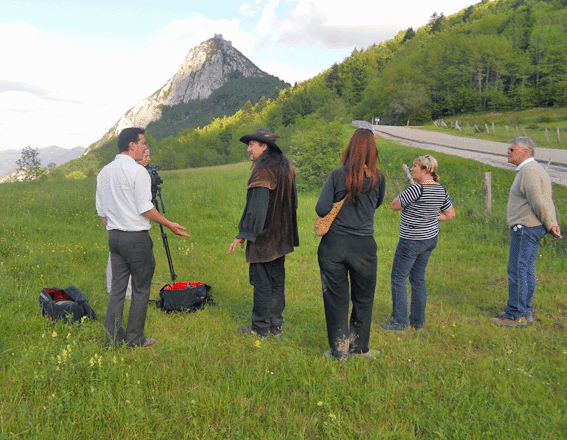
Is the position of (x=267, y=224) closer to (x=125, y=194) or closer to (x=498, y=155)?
→ (x=125, y=194)

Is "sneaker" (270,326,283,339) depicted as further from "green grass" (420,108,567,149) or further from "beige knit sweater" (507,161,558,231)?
"green grass" (420,108,567,149)

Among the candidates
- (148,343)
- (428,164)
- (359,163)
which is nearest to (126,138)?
(148,343)

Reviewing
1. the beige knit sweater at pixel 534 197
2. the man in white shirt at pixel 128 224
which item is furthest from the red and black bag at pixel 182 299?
the beige knit sweater at pixel 534 197

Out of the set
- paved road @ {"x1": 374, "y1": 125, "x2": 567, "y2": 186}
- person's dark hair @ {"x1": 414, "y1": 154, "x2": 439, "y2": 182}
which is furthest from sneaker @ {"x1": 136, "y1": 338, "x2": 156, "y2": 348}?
paved road @ {"x1": 374, "y1": 125, "x2": 567, "y2": 186}

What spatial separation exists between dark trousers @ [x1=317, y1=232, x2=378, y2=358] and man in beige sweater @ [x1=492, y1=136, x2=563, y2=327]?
2574mm

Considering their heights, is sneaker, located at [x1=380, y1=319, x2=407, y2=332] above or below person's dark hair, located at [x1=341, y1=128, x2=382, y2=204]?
below

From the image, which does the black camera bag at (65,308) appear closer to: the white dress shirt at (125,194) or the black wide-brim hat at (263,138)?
the white dress shirt at (125,194)

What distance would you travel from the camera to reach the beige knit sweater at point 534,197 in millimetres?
4879

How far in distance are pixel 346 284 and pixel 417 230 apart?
1.51m

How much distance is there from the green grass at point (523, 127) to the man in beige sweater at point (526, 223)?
22316mm

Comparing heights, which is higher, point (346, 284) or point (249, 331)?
point (346, 284)

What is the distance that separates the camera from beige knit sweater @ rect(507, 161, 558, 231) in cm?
488

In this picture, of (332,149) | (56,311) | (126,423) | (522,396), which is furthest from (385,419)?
(332,149)

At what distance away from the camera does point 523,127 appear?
36312 mm
